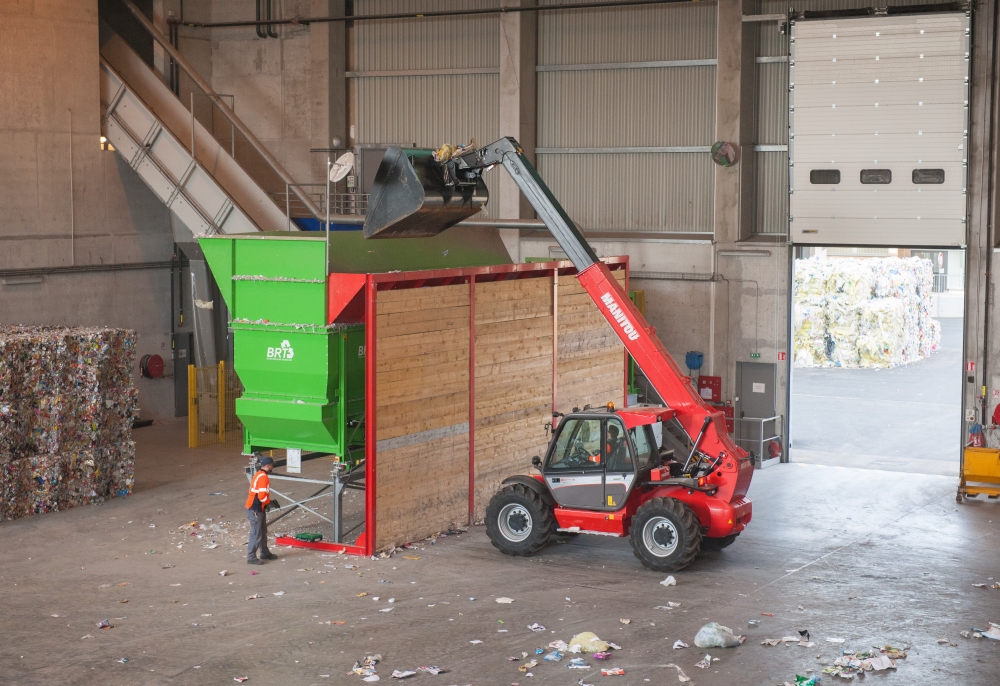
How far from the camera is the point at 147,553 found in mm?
15344

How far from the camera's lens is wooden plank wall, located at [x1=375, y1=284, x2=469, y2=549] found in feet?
50.2

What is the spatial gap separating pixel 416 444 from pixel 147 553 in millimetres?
3803

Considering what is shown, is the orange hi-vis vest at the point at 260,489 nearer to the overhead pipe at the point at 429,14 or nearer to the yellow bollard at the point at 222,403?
the yellow bollard at the point at 222,403

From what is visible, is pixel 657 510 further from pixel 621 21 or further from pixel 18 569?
pixel 621 21

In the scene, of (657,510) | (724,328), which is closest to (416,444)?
(657,510)

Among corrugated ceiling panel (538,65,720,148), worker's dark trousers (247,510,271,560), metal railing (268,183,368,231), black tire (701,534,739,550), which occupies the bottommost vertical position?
black tire (701,534,739,550)

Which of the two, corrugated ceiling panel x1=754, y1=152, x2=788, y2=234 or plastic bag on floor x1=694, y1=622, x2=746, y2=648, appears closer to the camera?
plastic bag on floor x1=694, y1=622, x2=746, y2=648

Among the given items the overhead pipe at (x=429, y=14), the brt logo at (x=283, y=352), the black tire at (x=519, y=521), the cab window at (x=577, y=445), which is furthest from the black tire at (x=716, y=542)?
the overhead pipe at (x=429, y=14)

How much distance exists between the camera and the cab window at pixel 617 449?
48.5 ft

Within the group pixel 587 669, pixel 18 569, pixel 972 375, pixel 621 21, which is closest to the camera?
A: pixel 587 669

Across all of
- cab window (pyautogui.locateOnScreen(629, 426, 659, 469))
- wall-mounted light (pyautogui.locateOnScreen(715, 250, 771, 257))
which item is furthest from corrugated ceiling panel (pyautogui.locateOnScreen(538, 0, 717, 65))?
cab window (pyautogui.locateOnScreen(629, 426, 659, 469))

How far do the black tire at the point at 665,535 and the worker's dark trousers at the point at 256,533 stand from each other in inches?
183

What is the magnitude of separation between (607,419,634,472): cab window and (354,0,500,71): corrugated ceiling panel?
13.0 metres

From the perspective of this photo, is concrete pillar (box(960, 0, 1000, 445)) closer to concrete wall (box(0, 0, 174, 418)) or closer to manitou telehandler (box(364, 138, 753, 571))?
manitou telehandler (box(364, 138, 753, 571))
